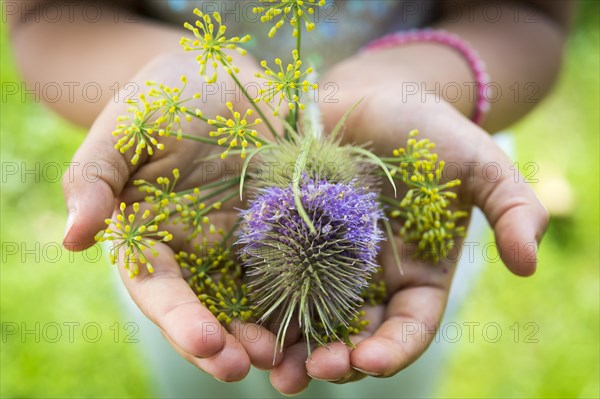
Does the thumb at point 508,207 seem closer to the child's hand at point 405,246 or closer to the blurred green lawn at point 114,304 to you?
the child's hand at point 405,246

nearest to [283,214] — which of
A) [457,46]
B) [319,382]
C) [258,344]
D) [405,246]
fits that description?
[258,344]

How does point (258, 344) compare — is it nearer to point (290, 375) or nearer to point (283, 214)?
point (290, 375)

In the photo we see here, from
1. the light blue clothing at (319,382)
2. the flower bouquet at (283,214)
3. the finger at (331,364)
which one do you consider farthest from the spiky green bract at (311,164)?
the light blue clothing at (319,382)

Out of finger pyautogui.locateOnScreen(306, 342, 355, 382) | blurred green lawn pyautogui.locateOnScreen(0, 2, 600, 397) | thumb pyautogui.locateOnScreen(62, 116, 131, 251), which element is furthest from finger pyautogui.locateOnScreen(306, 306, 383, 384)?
blurred green lawn pyautogui.locateOnScreen(0, 2, 600, 397)

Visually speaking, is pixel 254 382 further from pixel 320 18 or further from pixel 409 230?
pixel 320 18

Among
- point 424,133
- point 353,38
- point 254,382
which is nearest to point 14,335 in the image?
point 254,382
